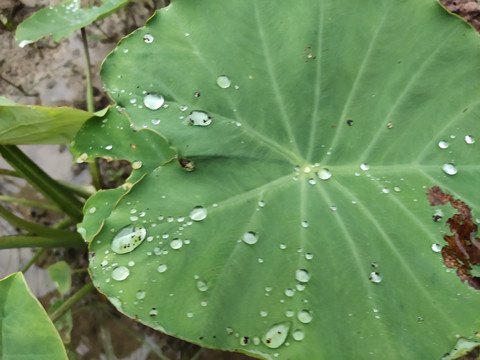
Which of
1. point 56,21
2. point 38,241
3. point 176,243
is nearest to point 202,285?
point 176,243

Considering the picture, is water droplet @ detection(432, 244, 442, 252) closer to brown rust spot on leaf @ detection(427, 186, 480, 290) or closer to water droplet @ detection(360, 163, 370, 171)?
brown rust spot on leaf @ detection(427, 186, 480, 290)

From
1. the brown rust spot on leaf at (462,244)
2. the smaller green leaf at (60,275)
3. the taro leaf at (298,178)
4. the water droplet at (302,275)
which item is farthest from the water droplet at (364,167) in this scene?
the smaller green leaf at (60,275)

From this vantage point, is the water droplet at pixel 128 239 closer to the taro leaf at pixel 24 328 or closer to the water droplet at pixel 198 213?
the water droplet at pixel 198 213

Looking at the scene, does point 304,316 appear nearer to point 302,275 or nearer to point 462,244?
point 302,275

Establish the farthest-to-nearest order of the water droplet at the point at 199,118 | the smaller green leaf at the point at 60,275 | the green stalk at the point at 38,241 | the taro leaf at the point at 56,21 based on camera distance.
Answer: the smaller green leaf at the point at 60,275 → the taro leaf at the point at 56,21 → the green stalk at the point at 38,241 → the water droplet at the point at 199,118

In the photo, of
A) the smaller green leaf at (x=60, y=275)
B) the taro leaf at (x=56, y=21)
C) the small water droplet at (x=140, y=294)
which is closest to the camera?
the small water droplet at (x=140, y=294)

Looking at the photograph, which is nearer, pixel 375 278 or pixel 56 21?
pixel 375 278
